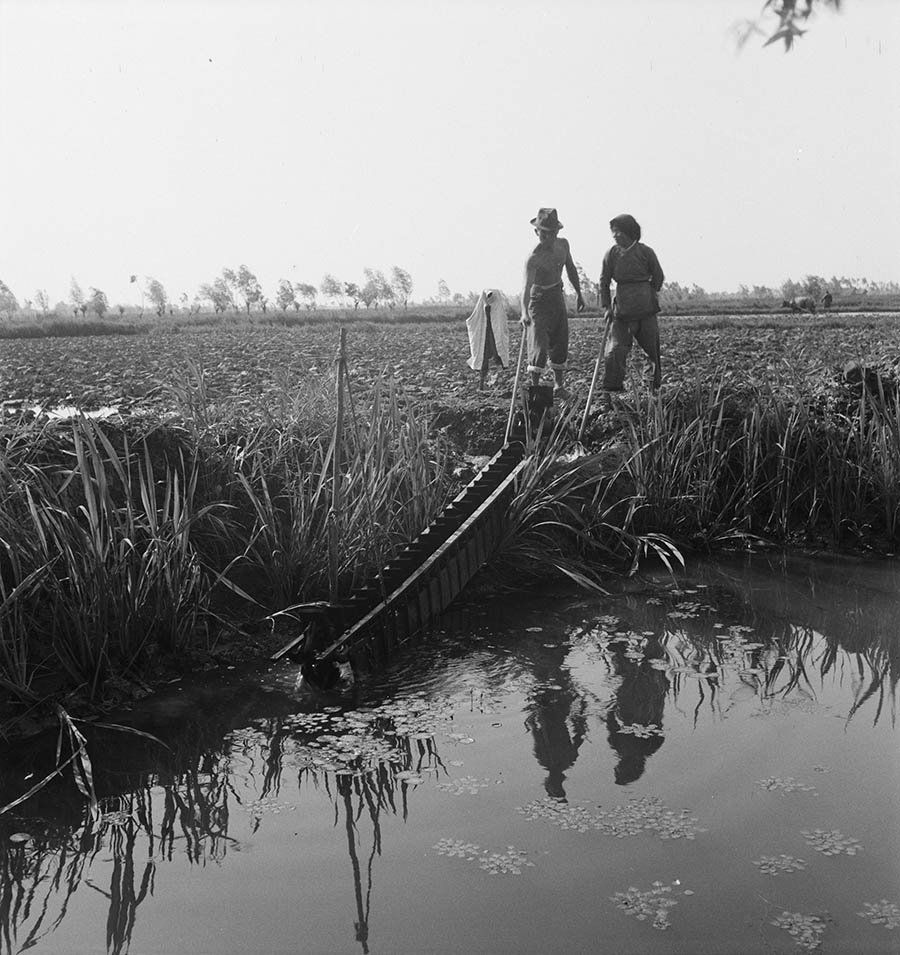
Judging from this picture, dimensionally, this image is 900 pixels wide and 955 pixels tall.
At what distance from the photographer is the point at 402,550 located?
17.2 ft

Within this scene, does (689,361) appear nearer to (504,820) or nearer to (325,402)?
(325,402)

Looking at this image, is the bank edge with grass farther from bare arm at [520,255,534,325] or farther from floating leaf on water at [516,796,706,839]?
floating leaf on water at [516,796,706,839]

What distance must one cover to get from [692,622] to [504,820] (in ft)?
7.60

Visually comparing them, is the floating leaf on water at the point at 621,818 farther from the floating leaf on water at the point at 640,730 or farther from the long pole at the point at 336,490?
the long pole at the point at 336,490

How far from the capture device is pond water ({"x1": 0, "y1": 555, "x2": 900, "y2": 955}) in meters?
2.63

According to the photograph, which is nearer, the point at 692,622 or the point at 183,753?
the point at 183,753

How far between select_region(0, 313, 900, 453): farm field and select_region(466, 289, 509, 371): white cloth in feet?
1.02

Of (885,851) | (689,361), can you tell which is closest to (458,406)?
(689,361)

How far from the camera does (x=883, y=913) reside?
103 inches

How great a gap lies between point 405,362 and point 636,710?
7819mm

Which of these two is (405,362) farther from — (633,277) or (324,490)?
(324,490)

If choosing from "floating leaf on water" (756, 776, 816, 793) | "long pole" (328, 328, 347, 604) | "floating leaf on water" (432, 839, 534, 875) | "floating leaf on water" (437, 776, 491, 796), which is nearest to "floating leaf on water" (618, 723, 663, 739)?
"floating leaf on water" (756, 776, 816, 793)

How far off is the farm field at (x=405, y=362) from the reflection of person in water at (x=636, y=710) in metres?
2.15

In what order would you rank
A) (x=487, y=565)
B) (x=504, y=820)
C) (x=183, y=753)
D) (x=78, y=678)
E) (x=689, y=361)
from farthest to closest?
(x=689, y=361) → (x=487, y=565) → (x=78, y=678) → (x=183, y=753) → (x=504, y=820)
